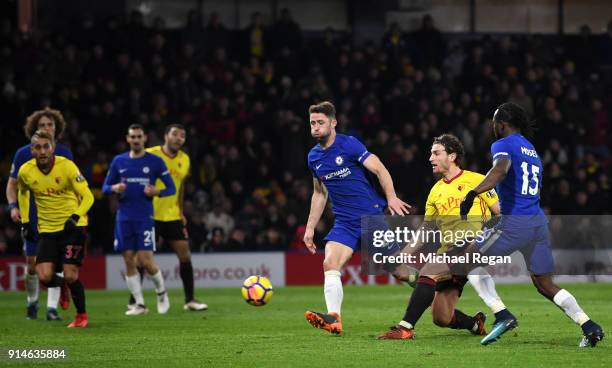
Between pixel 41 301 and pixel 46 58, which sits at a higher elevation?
pixel 46 58

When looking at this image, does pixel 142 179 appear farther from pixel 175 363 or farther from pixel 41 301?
pixel 175 363

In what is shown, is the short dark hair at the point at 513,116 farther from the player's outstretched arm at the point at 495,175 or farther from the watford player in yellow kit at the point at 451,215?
the watford player in yellow kit at the point at 451,215

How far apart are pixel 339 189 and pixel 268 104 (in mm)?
12877

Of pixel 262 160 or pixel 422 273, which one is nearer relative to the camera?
pixel 422 273

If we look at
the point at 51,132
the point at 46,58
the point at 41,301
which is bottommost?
the point at 41,301

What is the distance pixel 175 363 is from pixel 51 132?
5162mm

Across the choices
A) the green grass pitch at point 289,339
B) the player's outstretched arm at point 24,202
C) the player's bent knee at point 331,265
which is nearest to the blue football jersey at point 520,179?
the green grass pitch at point 289,339

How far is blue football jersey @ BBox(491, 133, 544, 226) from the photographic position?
31.6ft

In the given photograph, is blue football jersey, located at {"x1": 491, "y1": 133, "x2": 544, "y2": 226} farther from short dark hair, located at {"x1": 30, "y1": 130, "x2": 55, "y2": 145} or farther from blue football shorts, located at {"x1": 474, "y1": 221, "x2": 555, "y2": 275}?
short dark hair, located at {"x1": 30, "y1": 130, "x2": 55, "y2": 145}

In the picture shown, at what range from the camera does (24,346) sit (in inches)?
412

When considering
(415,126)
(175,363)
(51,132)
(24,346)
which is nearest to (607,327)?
(175,363)

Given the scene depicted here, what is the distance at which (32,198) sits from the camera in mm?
13711

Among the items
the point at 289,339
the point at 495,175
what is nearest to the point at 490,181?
the point at 495,175

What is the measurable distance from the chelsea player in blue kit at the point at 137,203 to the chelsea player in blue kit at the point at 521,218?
591 cm
